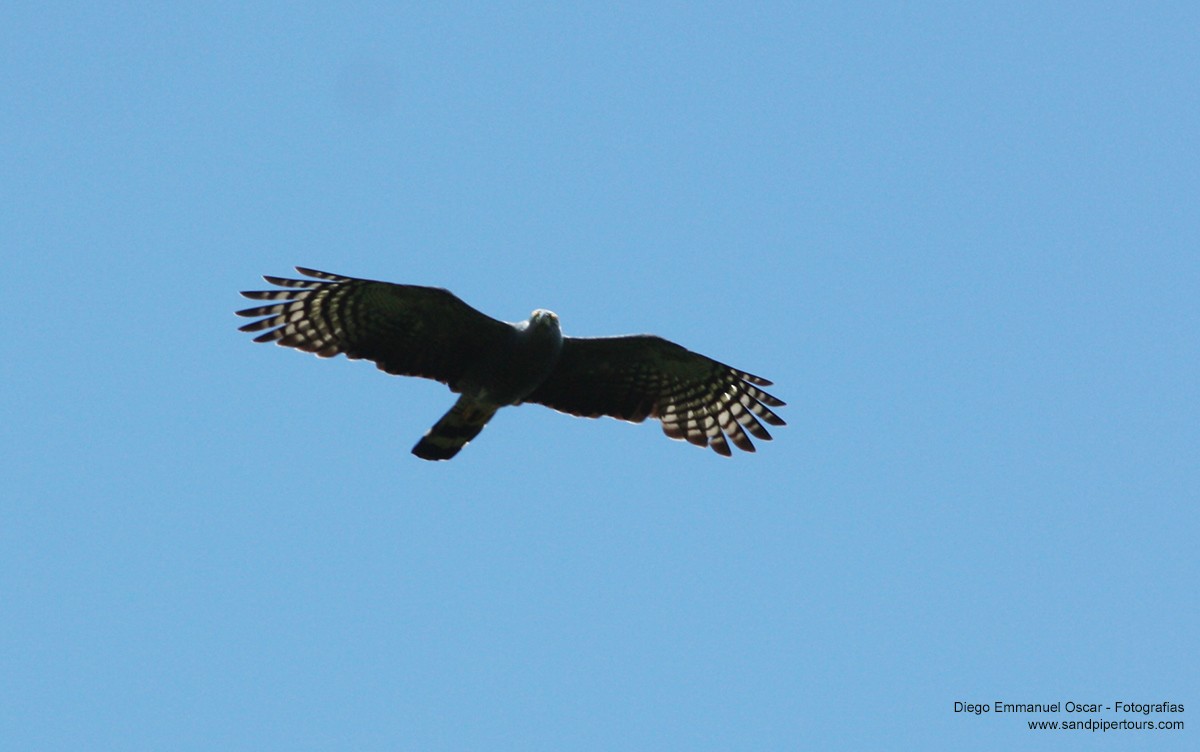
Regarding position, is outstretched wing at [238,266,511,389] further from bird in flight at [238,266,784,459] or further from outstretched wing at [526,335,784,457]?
outstretched wing at [526,335,784,457]

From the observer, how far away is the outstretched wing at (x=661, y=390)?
11.8 m

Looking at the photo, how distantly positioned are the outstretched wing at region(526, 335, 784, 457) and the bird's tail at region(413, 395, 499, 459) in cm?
57

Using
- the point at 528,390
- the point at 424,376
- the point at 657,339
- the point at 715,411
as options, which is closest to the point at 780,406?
the point at 715,411

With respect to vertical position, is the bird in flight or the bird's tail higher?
the bird in flight

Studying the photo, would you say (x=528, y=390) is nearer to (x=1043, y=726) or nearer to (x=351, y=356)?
(x=351, y=356)

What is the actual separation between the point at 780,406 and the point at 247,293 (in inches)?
203

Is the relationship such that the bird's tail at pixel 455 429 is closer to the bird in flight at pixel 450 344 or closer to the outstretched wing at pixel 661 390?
the bird in flight at pixel 450 344

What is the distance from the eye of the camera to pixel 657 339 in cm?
1170

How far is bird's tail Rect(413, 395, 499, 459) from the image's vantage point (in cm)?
1133

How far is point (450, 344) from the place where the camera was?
11.4m

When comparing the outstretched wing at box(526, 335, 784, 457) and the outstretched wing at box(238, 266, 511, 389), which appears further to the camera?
the outstretched wing at box(526, 335, 784, 457)

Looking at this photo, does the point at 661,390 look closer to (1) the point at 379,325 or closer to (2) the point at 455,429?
(2) the point at 455,429

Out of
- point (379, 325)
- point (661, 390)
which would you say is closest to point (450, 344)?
point (379, 325)

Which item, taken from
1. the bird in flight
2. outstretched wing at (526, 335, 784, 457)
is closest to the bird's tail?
the bird in flight
